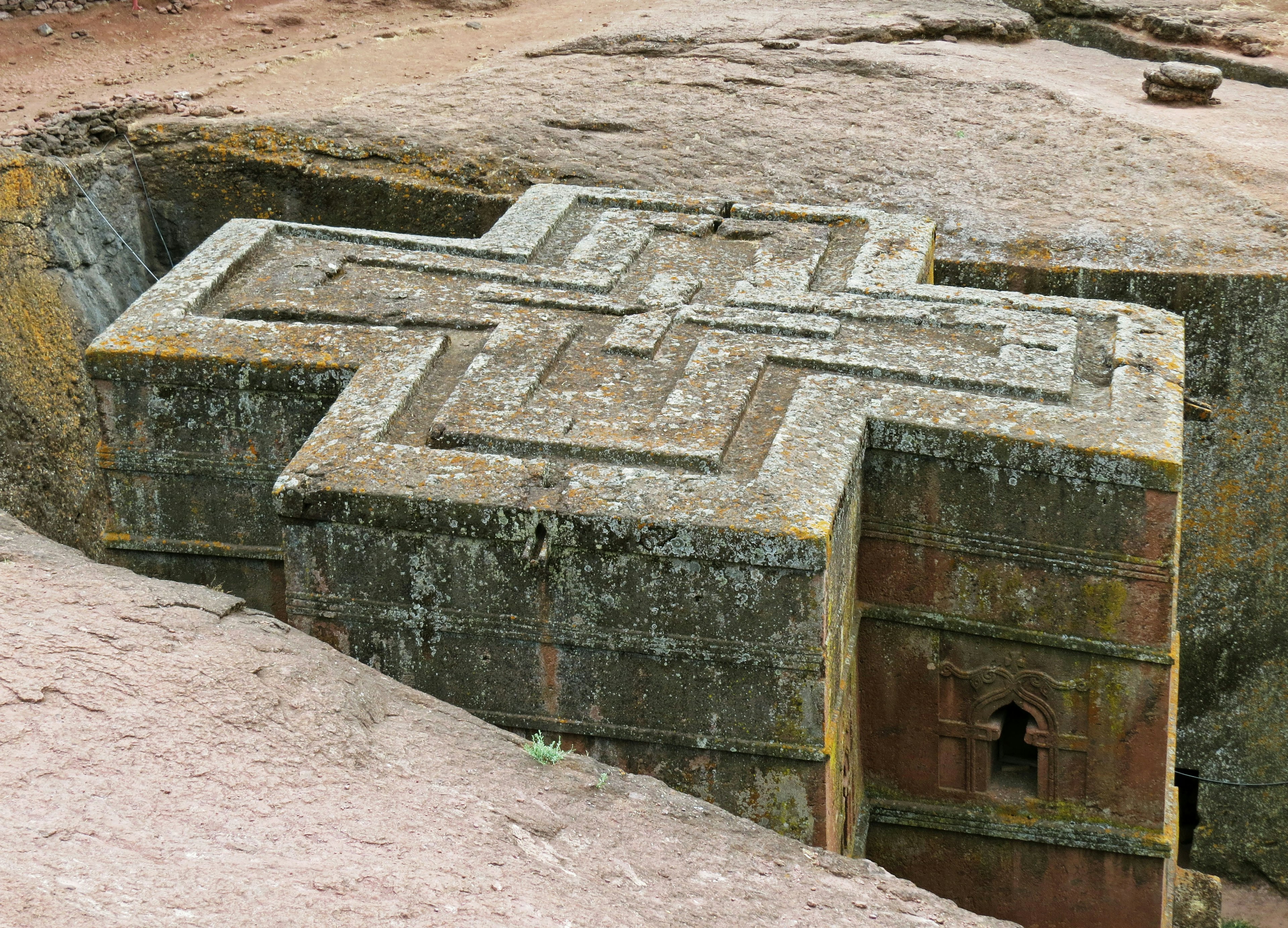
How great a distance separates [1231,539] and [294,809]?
20.6 feet

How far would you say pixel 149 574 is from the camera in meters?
6.42

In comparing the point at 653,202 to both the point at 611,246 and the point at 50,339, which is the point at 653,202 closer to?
the point at 611,246

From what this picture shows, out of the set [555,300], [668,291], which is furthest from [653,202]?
[555,300]

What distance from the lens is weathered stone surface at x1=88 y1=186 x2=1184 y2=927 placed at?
5180 mm

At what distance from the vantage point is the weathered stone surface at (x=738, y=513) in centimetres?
518

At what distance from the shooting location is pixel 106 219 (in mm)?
9477

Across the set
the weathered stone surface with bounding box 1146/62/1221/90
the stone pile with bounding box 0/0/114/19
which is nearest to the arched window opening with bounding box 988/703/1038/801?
the weathered stone surface with bounding box 1146/62/1221/90

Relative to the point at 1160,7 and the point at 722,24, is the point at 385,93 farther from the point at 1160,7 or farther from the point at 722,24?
the point at 1160,7

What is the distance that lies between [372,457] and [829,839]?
90.0 inches

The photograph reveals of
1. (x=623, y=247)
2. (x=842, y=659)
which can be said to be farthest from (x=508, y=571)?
(x=623, y=247)

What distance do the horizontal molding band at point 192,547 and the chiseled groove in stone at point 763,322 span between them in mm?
2166

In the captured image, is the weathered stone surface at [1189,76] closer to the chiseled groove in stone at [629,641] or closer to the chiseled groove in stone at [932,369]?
the chiseled groove in stone at [932,369]

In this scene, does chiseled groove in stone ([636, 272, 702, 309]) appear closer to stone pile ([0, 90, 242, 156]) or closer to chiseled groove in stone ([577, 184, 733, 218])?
chiseled groove in stone ([577, 184, 733, 218])

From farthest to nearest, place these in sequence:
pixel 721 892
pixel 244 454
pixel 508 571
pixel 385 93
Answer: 1. pixel 385 93
2. pixel 244 454
3. pixel 508 571
4. pixel 721 892
